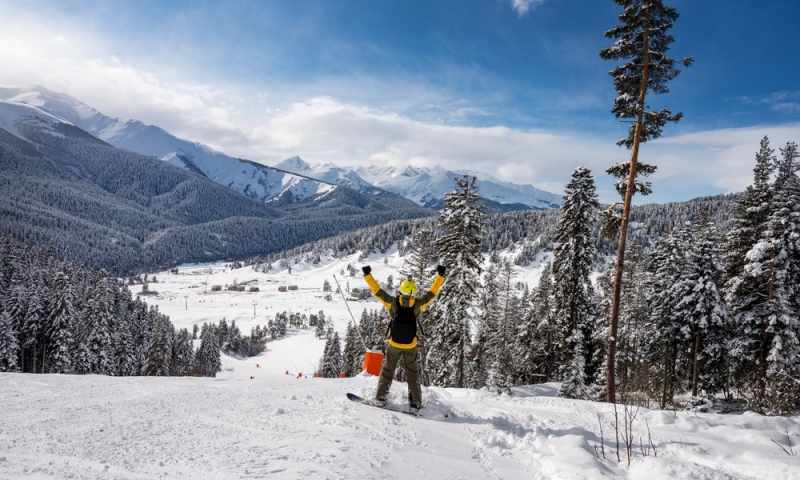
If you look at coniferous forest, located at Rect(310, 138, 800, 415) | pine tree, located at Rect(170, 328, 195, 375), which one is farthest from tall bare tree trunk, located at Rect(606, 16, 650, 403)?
pine tree, located at Rect(170, 328, 195, 375)

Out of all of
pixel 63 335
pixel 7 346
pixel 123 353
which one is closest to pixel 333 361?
pixel 123 353

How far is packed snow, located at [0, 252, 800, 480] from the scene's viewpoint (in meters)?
4.18

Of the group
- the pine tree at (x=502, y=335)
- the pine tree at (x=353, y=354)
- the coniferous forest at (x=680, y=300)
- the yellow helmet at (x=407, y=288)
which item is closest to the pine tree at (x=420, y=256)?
the coniferous forest at (x=680, y=300)

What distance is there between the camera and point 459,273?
22266mm

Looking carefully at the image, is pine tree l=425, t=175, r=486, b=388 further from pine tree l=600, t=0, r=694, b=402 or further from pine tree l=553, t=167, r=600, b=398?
pine tree l=600, t=0, r=694, b=402

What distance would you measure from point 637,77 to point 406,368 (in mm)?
12362

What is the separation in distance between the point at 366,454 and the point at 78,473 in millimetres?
2839

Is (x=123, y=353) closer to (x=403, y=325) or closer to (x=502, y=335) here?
(x=502, y=335)

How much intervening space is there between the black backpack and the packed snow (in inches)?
51.3

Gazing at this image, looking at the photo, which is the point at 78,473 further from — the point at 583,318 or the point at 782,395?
the point at 583,318

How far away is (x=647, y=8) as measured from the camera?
12.4 meters

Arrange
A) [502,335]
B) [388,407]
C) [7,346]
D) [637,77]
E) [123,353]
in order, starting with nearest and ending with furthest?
[388,407], [637,77], [502,335], [7,346], [123,353]

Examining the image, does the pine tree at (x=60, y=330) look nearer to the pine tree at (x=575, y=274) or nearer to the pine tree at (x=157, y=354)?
the pine tree at (x=157, y=354)

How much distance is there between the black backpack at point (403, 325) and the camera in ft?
24.3
